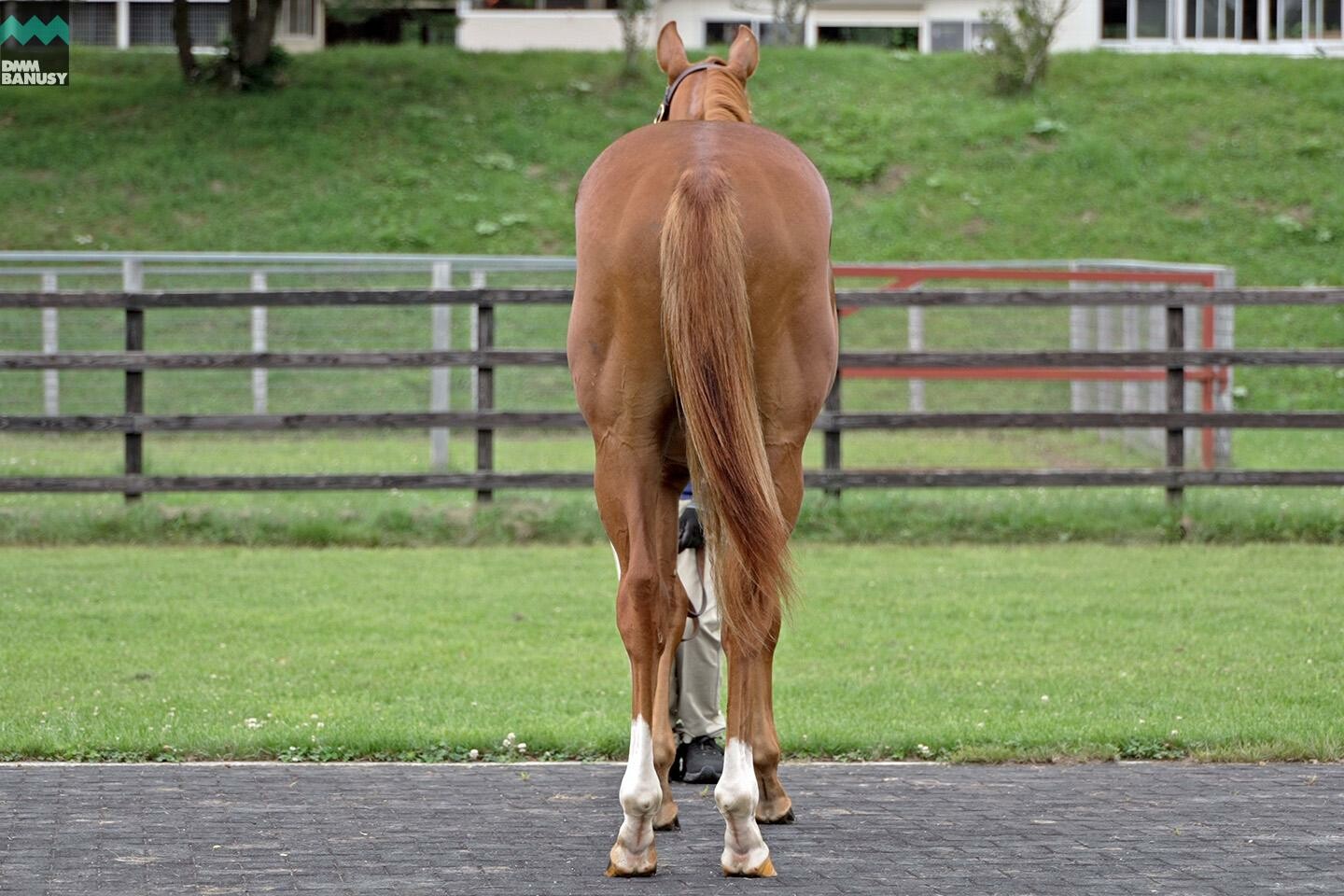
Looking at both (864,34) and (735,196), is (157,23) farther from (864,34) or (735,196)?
(735,196)

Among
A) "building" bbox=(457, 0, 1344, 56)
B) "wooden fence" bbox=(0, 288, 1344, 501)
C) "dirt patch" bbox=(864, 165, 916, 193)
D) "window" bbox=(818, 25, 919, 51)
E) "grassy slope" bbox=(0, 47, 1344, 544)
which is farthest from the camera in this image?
"window" bbox=(818, 25, 919, 51)

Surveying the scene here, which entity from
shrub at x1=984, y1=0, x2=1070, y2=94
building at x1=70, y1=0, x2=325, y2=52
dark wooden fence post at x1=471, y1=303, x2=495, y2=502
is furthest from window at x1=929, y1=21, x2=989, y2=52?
dark wooden fence post at x1=471, y1=303, x2=495, y2=502

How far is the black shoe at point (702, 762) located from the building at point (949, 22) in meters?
34.3

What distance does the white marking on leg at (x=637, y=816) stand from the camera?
176 inches

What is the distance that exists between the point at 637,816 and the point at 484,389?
808 centimetres

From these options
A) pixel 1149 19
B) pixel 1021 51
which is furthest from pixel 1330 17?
pixel 1021 51

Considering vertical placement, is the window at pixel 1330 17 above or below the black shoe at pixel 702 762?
above

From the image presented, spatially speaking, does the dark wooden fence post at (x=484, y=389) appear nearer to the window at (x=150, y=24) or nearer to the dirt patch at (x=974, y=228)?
the dirt patch at (x=974, y=228)

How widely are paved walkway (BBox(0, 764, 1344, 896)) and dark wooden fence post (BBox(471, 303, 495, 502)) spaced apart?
645cm

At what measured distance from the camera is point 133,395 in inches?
481

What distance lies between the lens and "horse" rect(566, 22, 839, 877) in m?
4.55

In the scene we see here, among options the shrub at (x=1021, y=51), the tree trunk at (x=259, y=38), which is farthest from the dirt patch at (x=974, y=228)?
the tree trunk at (x=259, y=38)

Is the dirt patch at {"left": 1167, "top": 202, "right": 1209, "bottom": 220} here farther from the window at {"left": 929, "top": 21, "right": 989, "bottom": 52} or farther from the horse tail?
the horse tail

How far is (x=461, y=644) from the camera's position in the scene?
8.33 metres
